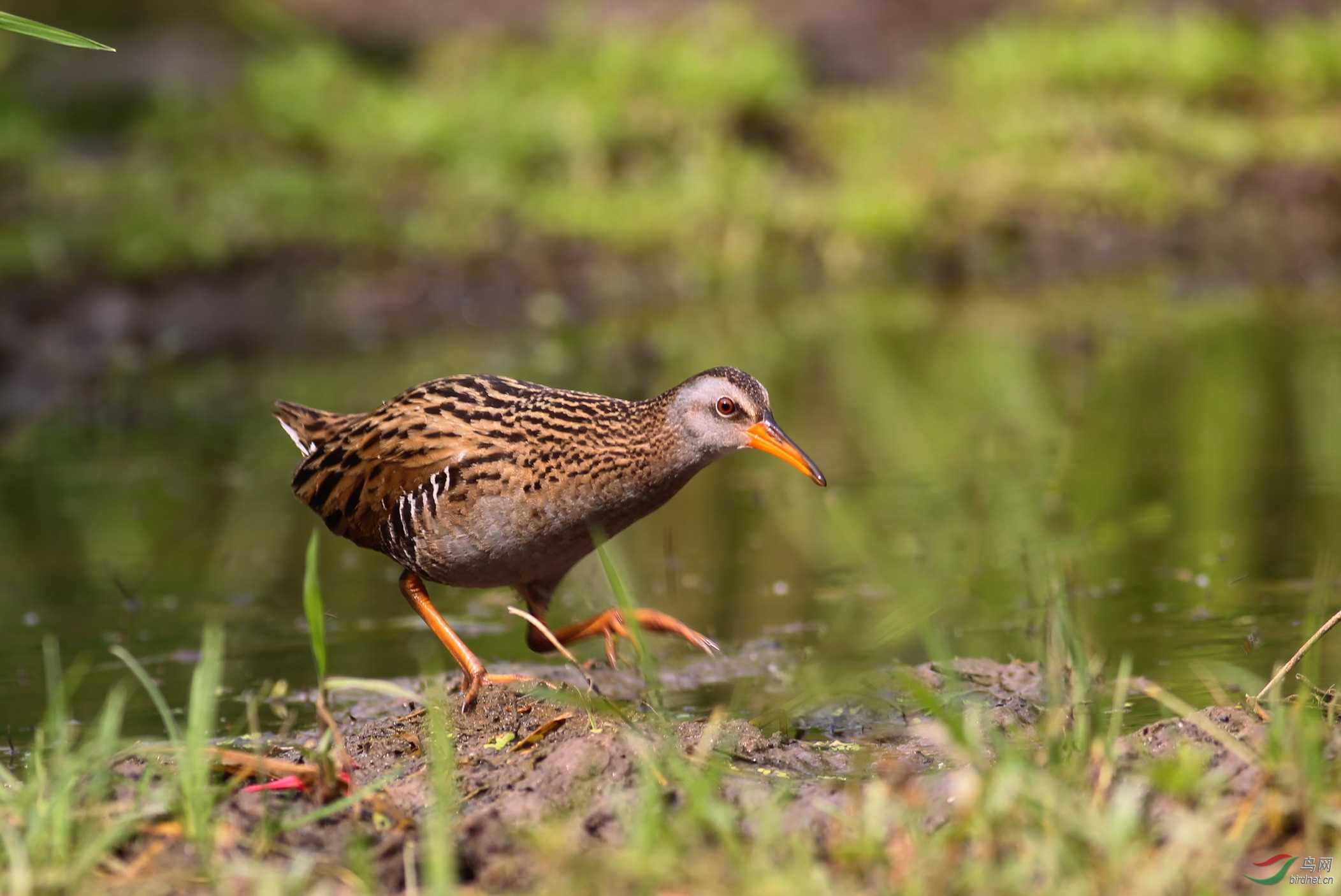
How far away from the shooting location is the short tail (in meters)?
5.90

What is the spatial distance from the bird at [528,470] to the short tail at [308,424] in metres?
0.48

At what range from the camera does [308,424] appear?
6.01m

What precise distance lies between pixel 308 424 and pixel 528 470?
4.36 ft

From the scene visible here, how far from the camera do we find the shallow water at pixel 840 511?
5.64m

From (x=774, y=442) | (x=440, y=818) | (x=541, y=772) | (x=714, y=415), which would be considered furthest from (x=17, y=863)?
(x=774, y=442)

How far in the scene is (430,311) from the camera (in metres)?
14.8

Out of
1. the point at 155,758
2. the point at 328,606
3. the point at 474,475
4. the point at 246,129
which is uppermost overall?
the point at 246,129

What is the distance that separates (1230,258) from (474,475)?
43.6 feet

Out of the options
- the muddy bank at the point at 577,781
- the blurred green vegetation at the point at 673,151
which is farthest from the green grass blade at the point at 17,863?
the blurred green vegetation at the point at 673,151

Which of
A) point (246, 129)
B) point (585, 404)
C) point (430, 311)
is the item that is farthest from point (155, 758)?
point (246, 129)

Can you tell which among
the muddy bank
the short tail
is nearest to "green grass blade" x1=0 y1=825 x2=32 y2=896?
the muddy bank

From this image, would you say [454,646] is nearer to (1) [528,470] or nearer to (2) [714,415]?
(1) [528,470]

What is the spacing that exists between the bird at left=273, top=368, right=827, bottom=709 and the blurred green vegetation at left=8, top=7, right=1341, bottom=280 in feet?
29.3

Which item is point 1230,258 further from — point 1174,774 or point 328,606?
point 1174,774
